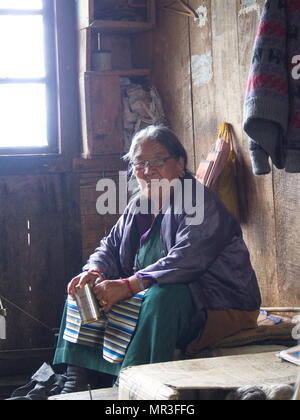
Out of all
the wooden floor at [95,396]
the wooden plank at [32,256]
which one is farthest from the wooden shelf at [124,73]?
the wooden floor at [95,396]

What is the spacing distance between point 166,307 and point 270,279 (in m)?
0.68

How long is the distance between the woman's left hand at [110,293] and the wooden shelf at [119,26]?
1639mm

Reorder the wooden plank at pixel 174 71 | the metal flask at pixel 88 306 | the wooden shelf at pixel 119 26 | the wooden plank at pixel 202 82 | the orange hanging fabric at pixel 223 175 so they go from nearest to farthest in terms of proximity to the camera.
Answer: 1. the metal flask at pixel 88 306
2. the orange hanging fabric at pixel 223 175
3. the wooden plank at pixel 202 82
4. the wooden plank at pixel 174 71
5. the wooden shelf at pixel 119 26

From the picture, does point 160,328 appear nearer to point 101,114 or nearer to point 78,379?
point 78,379

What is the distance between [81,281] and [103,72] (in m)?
1.41

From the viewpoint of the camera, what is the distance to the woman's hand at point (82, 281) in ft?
9.03

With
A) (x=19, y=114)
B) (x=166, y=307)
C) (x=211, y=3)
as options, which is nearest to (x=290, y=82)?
(x=166, y=307)

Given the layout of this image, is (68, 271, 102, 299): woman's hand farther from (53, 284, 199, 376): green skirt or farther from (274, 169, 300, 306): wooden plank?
(274, 169, 300, 306): wooden plank

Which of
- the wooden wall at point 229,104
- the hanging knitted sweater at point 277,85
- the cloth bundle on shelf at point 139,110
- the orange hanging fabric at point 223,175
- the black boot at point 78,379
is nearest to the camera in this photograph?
the hanging knitted sweater at point 277,85

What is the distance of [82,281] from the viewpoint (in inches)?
110

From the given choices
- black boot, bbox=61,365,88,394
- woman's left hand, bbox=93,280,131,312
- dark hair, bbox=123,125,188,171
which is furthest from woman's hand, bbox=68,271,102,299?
dark hair, bbox=123,125,188,171

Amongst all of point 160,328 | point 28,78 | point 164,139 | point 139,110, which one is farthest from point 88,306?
point 28,78

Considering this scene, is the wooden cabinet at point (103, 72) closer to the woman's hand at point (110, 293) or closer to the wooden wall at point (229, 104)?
the wooden wall at point (229, 104)

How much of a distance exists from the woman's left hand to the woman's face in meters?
0.45
